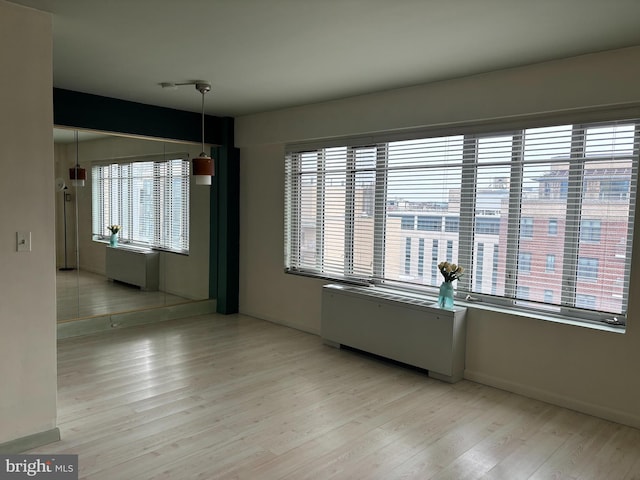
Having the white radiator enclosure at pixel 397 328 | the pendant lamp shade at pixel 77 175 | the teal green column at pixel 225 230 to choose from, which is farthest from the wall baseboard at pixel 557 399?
the pendant lamp shade at pixel 77 175

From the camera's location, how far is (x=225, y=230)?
656 centimetres

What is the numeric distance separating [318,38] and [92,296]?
13.1ft

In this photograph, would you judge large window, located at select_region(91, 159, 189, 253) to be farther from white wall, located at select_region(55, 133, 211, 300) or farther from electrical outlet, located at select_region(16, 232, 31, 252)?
electrical outlet, located at select_region(16, 232, 31, 252)

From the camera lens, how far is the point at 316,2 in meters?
2.72

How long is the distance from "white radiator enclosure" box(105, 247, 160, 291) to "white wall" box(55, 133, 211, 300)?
Answer: 0.08 m

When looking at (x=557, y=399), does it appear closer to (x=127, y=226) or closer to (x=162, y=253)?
(x=162, y=253)

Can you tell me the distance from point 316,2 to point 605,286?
2.93 m

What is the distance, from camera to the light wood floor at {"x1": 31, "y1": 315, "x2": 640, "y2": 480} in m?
2.90

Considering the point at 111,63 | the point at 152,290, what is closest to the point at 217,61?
the point at 111,63

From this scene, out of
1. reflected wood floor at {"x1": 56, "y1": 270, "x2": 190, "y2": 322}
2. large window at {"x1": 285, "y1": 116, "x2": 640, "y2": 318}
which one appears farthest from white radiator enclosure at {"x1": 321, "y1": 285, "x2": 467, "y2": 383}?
reflected wood floor at {"x1": 56, "y1": 270, "x2": 190, "y2": 322}

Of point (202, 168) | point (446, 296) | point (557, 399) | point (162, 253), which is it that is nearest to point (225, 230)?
point (162, 253)

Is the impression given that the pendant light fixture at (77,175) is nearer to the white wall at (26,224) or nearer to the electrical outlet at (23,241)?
the white wall at (26,224)

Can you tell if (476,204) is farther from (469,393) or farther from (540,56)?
(469,393)

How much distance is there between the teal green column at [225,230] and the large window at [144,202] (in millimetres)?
473
